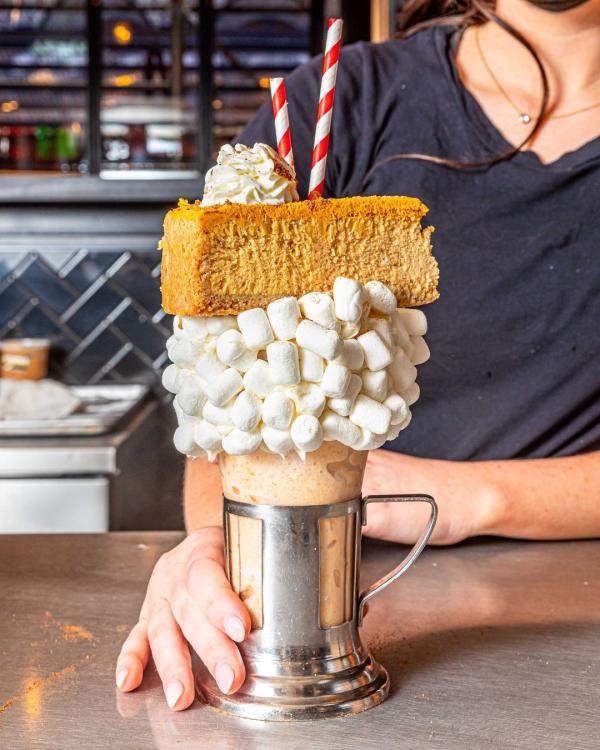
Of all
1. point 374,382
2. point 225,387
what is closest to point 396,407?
point 374,382

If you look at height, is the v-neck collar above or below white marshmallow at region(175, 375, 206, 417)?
above

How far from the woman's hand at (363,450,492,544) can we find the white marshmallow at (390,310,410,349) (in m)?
0.47

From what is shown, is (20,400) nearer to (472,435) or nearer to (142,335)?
(142,335)

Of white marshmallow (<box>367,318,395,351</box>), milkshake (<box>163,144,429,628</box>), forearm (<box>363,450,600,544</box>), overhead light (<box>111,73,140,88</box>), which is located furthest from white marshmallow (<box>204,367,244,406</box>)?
overhead light (<box>111,73,140,88</box>)

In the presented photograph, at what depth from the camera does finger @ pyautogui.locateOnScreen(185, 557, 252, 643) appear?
0.86 metres

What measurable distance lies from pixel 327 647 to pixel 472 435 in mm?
744

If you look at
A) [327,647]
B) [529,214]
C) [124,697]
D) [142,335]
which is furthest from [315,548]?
[142,335]

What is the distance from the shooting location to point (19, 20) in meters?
3.80

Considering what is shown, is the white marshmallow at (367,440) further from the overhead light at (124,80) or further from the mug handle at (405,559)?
the overhead light at (124,80)

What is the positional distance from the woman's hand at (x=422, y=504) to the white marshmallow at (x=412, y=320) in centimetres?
46

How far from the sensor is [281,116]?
35.3 inches

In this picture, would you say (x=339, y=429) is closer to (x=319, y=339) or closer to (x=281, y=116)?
(x=319, y=339)

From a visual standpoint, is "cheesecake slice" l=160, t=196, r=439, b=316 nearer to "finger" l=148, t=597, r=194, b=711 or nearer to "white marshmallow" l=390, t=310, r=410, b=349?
"white marshmallow" l=390, t=310, r=410, b=349

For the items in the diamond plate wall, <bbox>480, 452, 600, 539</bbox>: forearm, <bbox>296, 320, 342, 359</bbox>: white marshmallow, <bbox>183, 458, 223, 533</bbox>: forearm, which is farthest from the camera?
the diamond plate wall
